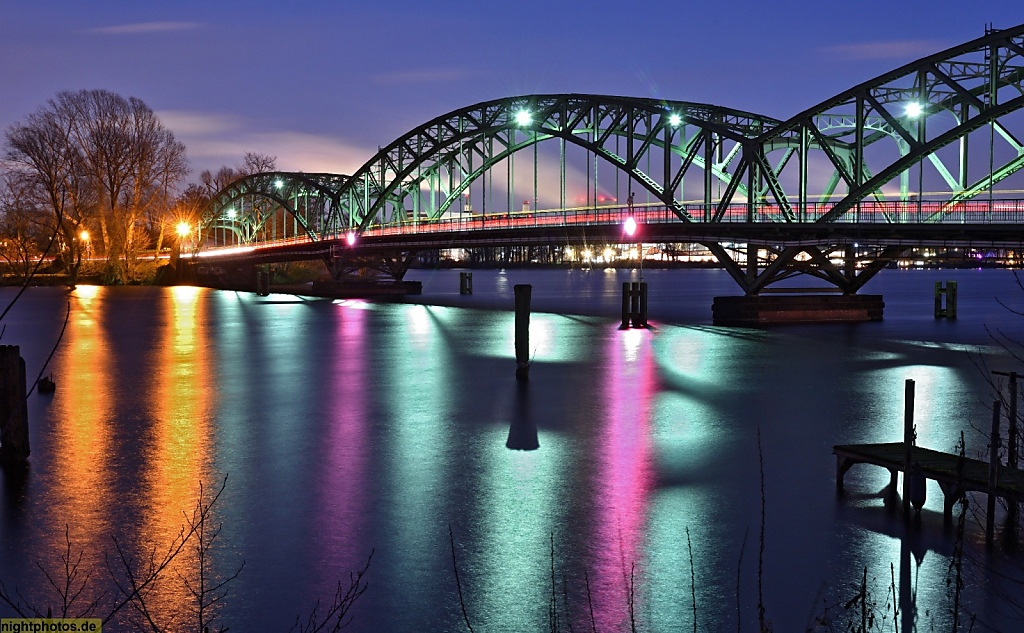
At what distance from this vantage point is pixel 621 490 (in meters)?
14.4

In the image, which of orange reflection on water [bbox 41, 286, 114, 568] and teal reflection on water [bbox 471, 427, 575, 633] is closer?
teal reflection on water [bbox 471, 427, 575, 633]

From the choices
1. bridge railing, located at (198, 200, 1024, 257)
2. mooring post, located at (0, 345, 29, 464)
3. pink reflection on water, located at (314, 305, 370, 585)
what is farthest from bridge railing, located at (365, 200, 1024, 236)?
mooring post, located at (0, 345, 29, 464)

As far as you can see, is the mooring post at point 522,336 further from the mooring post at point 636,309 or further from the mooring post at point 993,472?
the mooring post at point 636,309

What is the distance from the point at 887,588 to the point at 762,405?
12900 mm

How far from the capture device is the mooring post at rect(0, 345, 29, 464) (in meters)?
15.6

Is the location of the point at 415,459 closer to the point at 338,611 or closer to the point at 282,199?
the point at 338,611

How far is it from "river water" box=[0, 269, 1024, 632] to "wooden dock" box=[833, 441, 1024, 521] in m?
0.49

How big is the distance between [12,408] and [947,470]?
525 inches

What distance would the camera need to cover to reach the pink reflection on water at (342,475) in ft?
37.2

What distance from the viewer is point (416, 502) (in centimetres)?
1380

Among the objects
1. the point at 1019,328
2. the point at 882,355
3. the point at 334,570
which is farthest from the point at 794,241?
the point at 334,570

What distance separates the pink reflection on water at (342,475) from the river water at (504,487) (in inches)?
2.2

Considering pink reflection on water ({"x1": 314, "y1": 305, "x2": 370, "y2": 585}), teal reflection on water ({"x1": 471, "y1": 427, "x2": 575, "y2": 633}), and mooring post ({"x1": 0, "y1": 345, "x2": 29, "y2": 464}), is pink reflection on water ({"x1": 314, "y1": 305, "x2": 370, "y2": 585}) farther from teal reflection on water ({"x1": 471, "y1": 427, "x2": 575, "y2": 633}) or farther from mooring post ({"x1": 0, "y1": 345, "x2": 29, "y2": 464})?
mooring post ({"x1": 0, "y1": 345, "x2": 29, "y2": 464})

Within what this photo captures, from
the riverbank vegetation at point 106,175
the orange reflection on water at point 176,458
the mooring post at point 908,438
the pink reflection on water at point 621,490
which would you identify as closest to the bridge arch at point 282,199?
the riverbank vegetation at point 106,175
